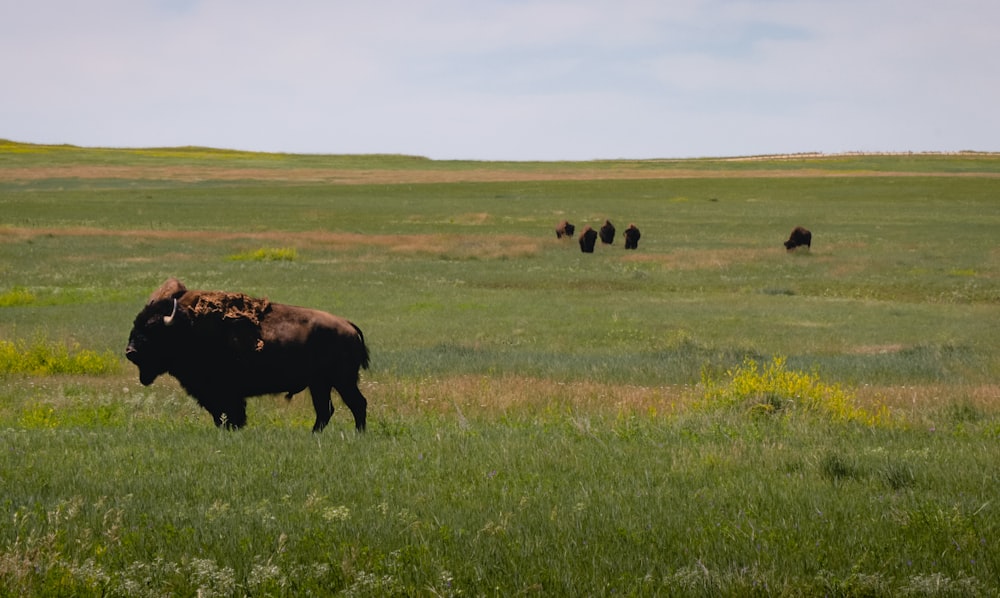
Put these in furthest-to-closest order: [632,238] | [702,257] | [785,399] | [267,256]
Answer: [632,238], [702,257], [267,256], [785,399]

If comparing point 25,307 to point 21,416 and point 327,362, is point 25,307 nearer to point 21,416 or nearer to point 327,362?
point 21,416

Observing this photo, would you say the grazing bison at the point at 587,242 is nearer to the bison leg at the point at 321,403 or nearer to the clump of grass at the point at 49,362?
the clump of grass at the point at 49,362

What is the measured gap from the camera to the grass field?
5.74 metres

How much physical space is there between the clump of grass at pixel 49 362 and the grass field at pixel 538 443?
0.05 metres

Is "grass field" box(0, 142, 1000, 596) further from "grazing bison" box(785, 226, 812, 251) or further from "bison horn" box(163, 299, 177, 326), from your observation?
"grazing bison" box(785, 226, 812, 251)

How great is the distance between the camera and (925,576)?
18.0ft

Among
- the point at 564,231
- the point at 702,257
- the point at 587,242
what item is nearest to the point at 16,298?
the point at 587,242

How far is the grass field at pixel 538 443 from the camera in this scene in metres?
5.74

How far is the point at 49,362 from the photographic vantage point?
58.5ft

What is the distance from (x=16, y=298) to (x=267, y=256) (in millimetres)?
14821

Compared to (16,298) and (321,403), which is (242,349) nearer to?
(321,403)

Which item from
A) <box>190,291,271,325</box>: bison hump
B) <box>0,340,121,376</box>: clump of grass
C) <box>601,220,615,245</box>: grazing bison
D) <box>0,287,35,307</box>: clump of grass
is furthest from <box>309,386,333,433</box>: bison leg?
<box>601,220,615,245</box>: grazing bison

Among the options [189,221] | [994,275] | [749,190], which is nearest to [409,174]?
[749,190]

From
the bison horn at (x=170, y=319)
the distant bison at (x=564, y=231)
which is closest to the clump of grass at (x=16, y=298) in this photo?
the bison horn at (x=170, y=319)
